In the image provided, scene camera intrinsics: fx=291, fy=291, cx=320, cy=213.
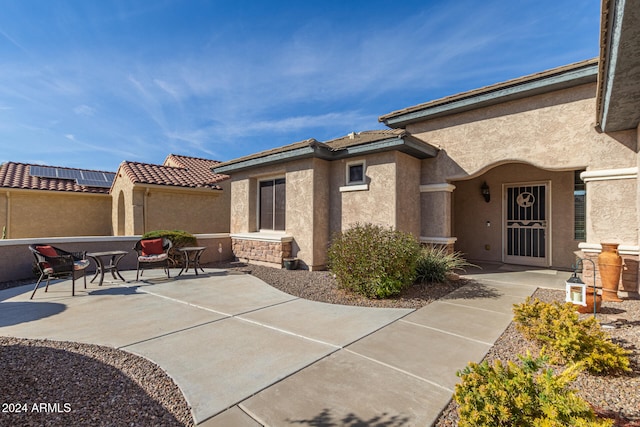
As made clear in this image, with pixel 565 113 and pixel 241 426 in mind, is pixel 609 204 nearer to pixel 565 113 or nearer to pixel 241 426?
pixel 565 113

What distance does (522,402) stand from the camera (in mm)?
1947

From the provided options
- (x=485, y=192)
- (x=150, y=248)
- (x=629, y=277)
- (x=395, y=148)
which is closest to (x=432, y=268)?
(x=395, y=148)

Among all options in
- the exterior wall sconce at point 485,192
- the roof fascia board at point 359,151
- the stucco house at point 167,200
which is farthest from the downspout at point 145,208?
the exterior wall sconce at point 485,192

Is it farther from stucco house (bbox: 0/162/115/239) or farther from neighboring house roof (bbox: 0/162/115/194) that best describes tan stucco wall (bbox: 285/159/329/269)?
neighboring house roof (bbox: 0/162/115/194)

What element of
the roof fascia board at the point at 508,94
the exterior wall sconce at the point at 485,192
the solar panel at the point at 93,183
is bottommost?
the exterior wall sconce at the point at 485,192

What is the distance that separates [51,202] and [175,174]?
5.63m

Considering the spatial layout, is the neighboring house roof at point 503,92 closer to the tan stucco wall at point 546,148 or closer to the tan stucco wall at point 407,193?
the tan stucco wall at point 546,148

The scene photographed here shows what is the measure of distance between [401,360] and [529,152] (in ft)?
22.3

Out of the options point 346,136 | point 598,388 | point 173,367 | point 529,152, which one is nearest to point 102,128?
point 346,136

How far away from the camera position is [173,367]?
3266mm

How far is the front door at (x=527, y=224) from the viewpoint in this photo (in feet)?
31.1

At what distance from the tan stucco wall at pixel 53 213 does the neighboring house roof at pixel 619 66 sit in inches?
731

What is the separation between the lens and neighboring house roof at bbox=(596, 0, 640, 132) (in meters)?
3.06

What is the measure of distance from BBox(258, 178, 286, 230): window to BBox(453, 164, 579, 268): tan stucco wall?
6711 millimetres
